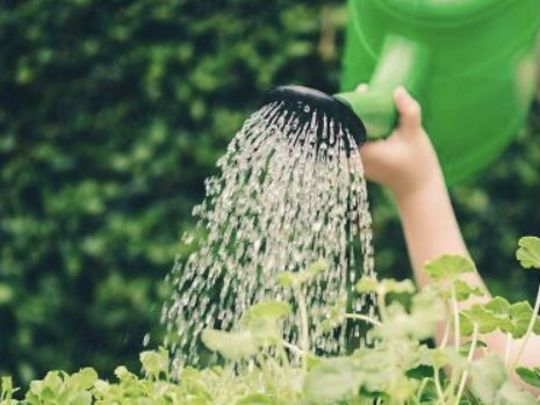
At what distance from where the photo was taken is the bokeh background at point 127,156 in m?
3.89

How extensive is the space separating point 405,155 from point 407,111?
0.25 ft

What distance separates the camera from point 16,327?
3.88m

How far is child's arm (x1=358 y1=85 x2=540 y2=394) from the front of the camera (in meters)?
2.04

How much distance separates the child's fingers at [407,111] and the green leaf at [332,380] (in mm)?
1086

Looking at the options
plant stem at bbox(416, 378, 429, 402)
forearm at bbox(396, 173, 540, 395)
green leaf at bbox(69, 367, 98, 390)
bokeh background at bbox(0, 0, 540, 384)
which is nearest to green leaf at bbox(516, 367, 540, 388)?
plant stem at bbox(416, 378, 429, 402)

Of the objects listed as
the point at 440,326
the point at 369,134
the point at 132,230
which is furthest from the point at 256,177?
the point at 132,230

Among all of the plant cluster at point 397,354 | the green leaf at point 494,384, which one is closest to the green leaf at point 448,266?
the plant cluster at point 397,354

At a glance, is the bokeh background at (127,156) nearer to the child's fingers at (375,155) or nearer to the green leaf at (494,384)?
the child's fingers at (375,155)

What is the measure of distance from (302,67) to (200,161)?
40 centimetres

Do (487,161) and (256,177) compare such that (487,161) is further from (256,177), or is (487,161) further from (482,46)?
(256,177)

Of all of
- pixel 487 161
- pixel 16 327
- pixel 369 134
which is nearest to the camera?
pixel 369 134

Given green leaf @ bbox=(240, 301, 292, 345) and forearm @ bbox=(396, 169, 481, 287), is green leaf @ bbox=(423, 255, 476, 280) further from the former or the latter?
forearm @ bbox=(396, 169, 481, 287)

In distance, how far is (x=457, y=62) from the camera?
7.13 feet

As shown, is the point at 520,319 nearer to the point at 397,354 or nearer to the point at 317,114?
the point at 397,354
